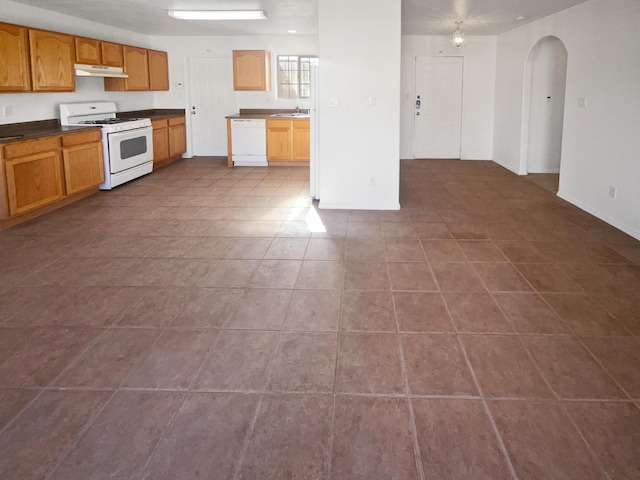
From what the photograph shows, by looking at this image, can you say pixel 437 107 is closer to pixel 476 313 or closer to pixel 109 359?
pixel 476 313

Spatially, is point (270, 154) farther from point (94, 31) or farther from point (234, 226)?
point (234, 226)

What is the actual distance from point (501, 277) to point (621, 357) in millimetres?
1238

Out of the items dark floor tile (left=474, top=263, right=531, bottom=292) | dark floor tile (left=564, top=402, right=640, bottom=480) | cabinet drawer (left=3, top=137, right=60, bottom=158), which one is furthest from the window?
dark floor tile (left=564, top=402, right=640, bottom=480)

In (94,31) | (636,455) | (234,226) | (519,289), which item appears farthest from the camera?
(94,31)

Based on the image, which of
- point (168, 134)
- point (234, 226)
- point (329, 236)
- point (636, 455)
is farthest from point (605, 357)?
point (168, 134)

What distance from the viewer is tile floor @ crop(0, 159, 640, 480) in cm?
199

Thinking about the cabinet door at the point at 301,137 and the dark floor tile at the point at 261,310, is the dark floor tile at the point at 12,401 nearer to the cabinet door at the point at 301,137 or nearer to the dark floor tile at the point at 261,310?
the dark floor tile at the point at 261,310

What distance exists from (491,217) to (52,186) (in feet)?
15.6

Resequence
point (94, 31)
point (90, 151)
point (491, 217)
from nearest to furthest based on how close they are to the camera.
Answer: point (491, 217), point (90, 151), point (94, 31)

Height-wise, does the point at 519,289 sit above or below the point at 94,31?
below

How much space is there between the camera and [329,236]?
197 inches

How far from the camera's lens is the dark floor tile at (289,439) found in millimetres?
1896

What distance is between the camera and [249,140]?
9219mm

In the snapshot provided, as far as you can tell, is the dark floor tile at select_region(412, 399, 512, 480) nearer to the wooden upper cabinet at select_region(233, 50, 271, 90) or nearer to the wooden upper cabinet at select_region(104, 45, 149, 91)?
the wooden upper cabinet at select_region(104, 45, 149, 91)
